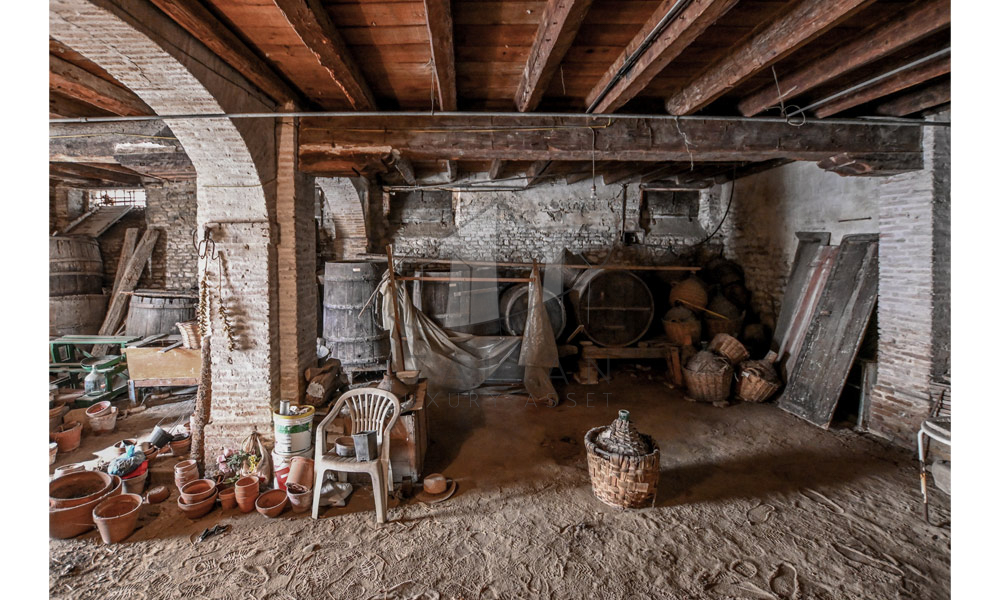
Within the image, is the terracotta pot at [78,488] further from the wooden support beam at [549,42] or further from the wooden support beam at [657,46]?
the wooden support beam at [657,46]

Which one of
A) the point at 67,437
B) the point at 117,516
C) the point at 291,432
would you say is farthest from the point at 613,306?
the point at 67,437

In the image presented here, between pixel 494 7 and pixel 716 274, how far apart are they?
583cm

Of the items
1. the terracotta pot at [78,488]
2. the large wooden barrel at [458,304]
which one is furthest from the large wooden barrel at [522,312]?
the terracotta pot at [78,488]

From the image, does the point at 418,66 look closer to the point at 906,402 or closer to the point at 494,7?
the point at 494,7

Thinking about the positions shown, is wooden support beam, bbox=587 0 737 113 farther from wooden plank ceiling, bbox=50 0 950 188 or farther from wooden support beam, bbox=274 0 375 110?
wooden support beam, bbox=274 0 375 110

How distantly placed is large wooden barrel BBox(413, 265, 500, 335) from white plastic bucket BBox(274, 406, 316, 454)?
2191 millimetres

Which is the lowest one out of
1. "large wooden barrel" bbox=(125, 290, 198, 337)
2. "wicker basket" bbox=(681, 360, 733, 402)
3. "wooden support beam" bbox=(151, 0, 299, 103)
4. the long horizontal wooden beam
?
"wicker basket" bbox=(681, 360, 733, 402)

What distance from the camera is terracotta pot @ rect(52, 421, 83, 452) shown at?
3751 millimetres

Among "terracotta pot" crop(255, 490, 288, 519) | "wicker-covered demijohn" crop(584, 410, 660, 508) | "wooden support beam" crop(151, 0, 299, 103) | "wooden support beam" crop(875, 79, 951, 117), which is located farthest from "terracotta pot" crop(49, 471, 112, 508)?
"wooden support beam" crop(875, 79, 951, 117)

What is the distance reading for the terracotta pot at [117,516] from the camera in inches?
101

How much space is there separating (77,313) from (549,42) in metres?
7.83

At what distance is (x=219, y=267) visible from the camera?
329 cm

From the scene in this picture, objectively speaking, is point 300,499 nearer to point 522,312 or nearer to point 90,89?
point 90,89

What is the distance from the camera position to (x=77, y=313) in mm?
6309
